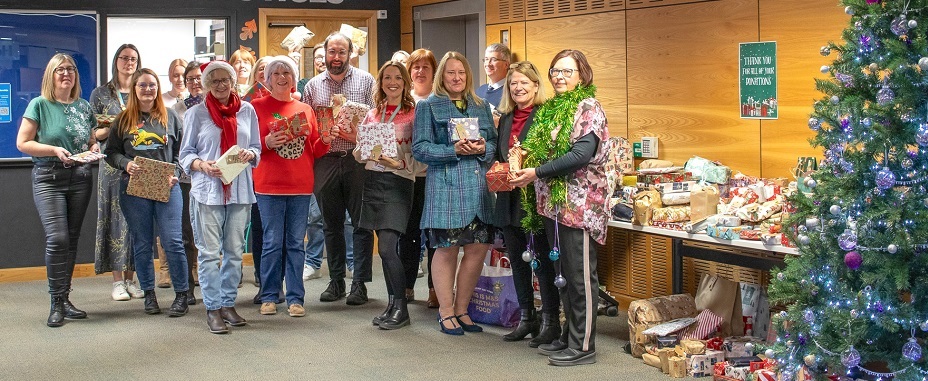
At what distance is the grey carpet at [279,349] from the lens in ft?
17.4

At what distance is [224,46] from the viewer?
9.18 m

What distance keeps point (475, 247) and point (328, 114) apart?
124cm

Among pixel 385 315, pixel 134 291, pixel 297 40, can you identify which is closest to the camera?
pixel 385 315

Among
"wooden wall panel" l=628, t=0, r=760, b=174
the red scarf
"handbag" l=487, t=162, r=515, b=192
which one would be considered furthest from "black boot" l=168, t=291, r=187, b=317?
"wooden wall panel" l=628, t=0, r=760, b=174

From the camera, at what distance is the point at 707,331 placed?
5.51 metres

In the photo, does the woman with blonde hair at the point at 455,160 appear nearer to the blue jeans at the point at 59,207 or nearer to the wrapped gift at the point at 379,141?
the wrapped gift at the point at 379,141

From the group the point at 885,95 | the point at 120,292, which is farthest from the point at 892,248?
the point at 120,292

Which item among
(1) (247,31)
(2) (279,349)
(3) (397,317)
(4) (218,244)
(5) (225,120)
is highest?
(1) (247,31)

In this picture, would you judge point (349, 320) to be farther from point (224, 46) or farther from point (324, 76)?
point (224, 46)

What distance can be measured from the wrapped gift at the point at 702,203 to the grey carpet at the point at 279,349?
0.76m

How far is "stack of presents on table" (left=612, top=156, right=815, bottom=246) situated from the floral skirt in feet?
2.20

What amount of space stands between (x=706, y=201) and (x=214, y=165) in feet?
8.23

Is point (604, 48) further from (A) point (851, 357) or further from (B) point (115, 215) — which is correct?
(A) point (851, 357)

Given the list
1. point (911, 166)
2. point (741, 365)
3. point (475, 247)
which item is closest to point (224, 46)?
point (475, 247)
